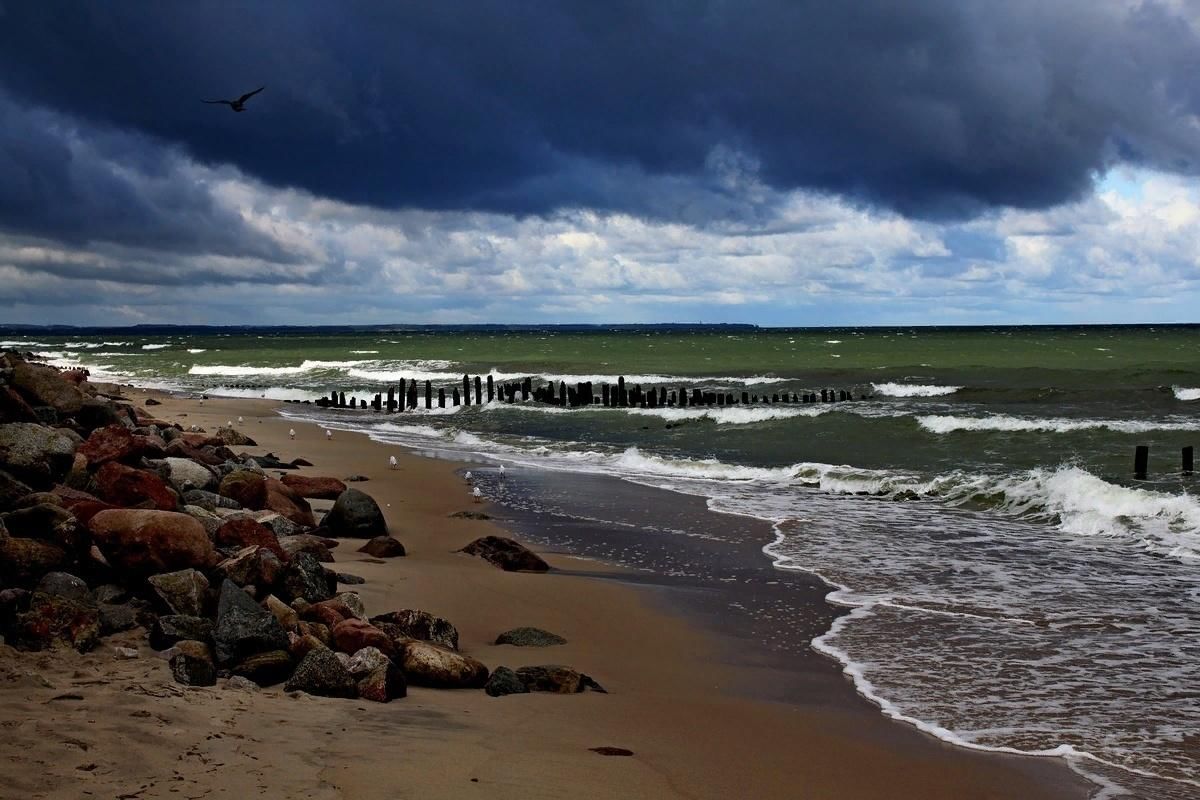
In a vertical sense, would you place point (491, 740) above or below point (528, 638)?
above

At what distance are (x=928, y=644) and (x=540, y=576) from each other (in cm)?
424

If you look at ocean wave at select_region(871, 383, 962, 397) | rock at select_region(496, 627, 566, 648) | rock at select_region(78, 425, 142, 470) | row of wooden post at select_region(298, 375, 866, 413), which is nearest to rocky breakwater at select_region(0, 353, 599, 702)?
rock at select_region(78, 425, 142, 470)

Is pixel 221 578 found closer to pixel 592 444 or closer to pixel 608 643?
pixel 608 643

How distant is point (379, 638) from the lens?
22.4ft

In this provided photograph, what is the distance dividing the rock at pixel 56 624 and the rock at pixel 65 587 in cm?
22

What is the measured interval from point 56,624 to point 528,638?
11.7 feet

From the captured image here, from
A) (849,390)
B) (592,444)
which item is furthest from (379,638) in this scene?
(849,390)

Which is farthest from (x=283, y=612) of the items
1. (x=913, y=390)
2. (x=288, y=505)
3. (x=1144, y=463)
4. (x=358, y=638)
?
(x=913, y=390)

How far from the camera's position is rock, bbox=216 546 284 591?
7227 millimetres

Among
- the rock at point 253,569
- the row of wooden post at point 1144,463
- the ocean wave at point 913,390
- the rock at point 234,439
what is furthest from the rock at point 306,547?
the ocean wave at point 913,390

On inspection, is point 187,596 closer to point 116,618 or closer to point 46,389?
point 116,618

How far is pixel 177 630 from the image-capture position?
20.9 ft

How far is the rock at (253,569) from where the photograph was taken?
7.23m

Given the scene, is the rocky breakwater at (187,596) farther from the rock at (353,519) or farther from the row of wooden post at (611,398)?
the row of wooden post at (611,398)
